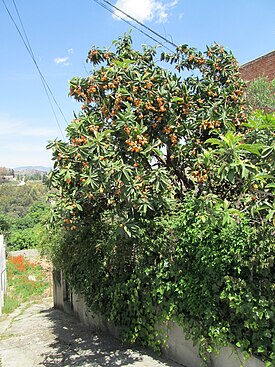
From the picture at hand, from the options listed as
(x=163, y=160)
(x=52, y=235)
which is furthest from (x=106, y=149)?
(x=52, y=235)

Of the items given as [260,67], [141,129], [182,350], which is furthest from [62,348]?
[260,67]

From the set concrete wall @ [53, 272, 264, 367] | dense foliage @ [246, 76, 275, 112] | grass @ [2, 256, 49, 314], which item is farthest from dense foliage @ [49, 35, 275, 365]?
grass @ [2, 256, 49, 314]

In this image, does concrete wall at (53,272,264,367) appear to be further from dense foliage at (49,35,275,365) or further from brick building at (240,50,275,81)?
brick building at (240,50,275,81)

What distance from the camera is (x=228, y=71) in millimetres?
5883

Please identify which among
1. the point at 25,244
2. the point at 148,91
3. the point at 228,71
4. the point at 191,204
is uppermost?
the point at 228,71

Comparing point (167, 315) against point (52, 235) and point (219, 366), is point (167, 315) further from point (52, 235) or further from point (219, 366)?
point (52, 235)

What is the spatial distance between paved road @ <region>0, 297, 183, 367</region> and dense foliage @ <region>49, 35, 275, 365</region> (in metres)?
0.39

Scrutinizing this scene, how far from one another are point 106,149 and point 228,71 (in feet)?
9.77

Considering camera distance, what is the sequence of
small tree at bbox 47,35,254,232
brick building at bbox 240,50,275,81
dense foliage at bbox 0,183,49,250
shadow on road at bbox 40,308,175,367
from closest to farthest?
small tree at bbox 47,35,254,232 < shadow on road at bbox 40,308,175,367 < brick building at bbox 240,50,275,81 < dense foliage at bbox 0,183,49,250

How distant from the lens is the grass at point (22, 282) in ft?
43.4

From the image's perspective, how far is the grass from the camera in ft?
43.4

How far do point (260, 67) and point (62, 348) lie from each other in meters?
9.32

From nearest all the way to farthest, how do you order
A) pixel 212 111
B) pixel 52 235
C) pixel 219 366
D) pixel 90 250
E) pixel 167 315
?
pixel 219 366 → pixel 167 315 → pixel 212 111 → pixel 90 250 → pixel 52 235

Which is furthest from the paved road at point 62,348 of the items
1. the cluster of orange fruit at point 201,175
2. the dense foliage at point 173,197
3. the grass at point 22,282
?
the grass at point 22,282
